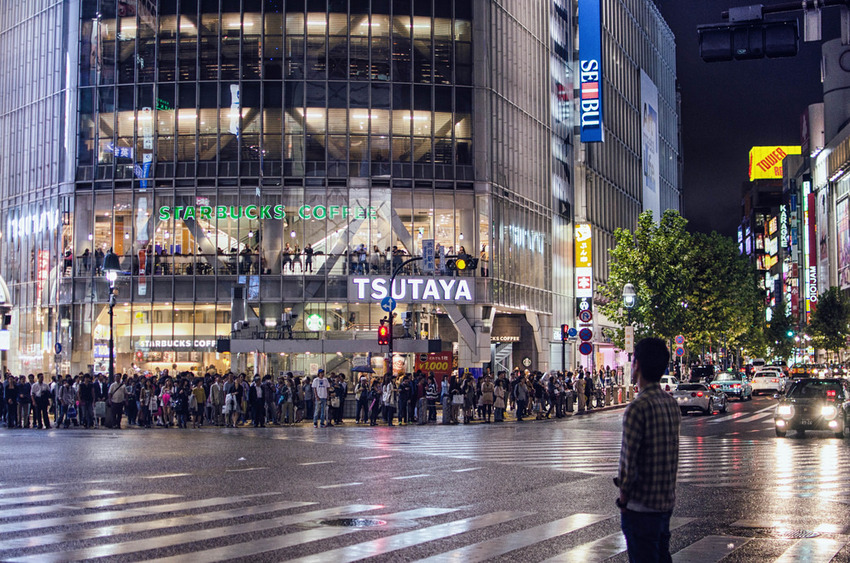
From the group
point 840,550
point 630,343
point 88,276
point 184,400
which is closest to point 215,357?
point 88,276

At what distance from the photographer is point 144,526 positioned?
12.8 meters

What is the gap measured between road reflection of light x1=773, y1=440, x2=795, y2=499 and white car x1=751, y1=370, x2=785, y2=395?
4448 cm

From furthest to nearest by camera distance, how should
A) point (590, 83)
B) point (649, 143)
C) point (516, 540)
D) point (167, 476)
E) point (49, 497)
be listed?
1. point (649, 143)
2. point (590, 83)
3. point (167, 476)
4. point (49, 497)
5. point (516, 540)

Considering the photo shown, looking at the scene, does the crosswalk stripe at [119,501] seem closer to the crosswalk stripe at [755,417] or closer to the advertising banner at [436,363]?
the crosswalk stripe at [755,417]

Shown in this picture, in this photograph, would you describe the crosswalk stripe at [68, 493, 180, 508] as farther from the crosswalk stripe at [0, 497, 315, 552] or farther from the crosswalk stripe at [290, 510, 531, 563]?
the crosswalk stripe at [290, 510, 531, 563]

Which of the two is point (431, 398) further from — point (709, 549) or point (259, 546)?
point (709, 549)

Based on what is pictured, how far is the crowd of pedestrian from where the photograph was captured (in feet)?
123

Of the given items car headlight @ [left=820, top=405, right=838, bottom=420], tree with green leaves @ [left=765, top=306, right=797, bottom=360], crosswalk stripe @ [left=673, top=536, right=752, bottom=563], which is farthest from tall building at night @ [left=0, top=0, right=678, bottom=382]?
tree with green leaves @ [left=765, top=306, right=797, bottom=360]

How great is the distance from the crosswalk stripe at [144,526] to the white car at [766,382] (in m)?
61.4

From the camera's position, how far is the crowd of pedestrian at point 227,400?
37.5m

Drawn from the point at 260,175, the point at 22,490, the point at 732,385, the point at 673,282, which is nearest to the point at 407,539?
the point at 22,490

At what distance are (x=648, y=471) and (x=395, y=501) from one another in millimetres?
8553

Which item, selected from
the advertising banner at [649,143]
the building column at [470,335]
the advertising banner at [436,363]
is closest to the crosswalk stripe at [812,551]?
the advertising banner at [436,363]

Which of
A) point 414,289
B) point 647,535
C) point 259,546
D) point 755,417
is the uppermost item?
point 414,289
